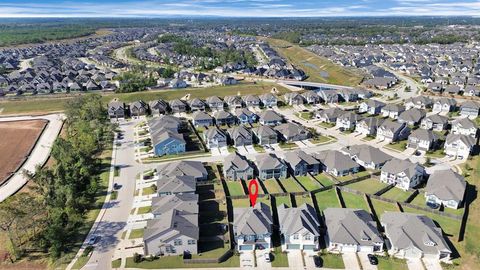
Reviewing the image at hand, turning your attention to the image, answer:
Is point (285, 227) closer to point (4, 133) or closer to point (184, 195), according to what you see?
point (184, 195)

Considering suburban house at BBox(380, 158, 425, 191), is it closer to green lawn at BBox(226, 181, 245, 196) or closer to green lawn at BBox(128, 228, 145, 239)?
green lawn at BBox(226, 181, 245, 196)

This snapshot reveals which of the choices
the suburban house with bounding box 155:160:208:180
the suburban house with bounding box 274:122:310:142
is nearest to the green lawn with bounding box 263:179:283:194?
the suburban house with bounding box 155:160:208:180

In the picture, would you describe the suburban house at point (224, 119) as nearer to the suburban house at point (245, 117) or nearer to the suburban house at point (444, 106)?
the suburban house at point (245, 117)

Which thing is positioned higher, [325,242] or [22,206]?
[22,206]

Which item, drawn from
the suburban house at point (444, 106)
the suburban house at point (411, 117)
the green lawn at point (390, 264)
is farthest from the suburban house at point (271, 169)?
the suburban house at point (444, 106)

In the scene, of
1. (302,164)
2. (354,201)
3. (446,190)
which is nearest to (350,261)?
(354,201)

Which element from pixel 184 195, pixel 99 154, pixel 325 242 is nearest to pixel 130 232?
pixel 184 195

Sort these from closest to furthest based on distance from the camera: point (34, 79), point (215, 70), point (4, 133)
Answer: point (4, 133), point (34, 79), point (215, 70)
